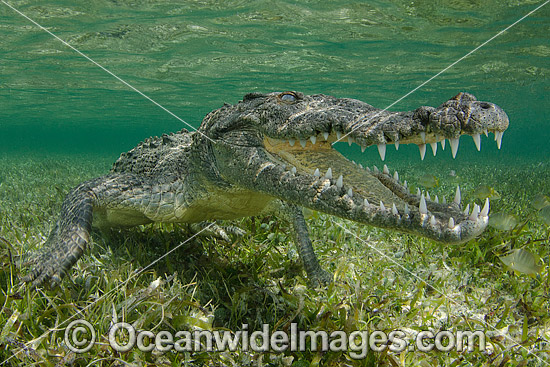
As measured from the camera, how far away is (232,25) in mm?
12727

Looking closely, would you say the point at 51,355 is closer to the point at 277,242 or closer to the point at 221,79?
the point at 277,242

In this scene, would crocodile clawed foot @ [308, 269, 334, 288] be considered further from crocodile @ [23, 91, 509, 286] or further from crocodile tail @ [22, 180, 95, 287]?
crocodile tail @ [22, 180, 95, 287]

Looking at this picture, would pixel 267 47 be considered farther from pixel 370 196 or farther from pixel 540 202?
pixel 370 196

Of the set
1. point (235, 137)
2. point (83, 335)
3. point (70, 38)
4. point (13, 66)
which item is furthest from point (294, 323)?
point (13, 66)

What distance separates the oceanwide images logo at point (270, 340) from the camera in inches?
89.7

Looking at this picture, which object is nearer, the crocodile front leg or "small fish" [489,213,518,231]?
the crocodile front leg

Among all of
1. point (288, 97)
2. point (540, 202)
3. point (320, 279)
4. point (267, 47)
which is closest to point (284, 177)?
point (288, 97)

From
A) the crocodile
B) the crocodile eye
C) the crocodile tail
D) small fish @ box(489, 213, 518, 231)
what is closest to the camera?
the crocodile

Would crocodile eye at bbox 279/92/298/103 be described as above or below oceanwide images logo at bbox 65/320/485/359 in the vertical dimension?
above

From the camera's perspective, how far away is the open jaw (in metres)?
2.06

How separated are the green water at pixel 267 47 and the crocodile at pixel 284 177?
9.17 meters

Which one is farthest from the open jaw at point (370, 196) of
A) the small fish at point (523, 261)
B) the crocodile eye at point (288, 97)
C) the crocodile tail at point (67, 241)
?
the crocodile tail at point (67, 241)

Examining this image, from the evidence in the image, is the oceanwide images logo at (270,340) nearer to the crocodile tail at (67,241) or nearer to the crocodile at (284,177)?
the crocodile tail at (67,241)

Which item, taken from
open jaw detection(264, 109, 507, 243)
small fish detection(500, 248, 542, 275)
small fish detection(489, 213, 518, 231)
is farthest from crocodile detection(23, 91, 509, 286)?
small fish detection(489, 213, 518, 231)
